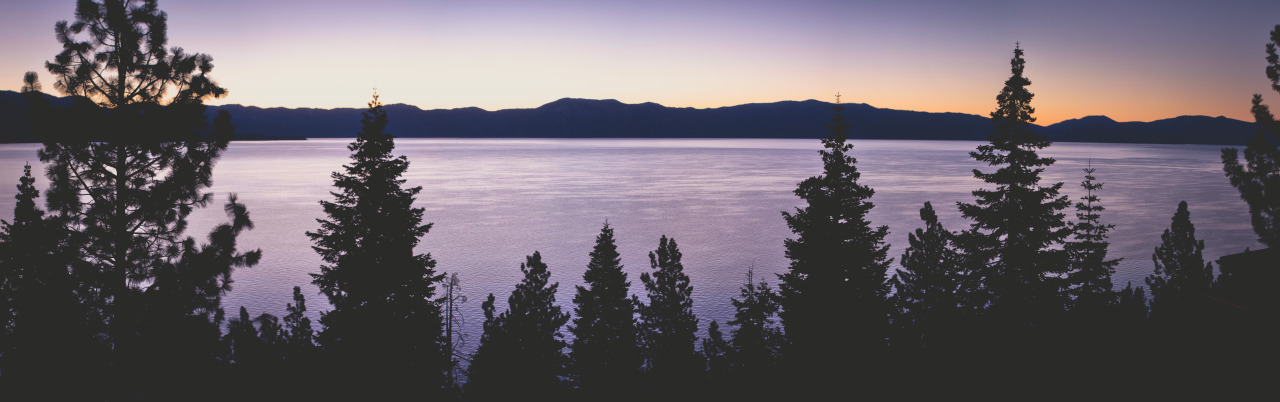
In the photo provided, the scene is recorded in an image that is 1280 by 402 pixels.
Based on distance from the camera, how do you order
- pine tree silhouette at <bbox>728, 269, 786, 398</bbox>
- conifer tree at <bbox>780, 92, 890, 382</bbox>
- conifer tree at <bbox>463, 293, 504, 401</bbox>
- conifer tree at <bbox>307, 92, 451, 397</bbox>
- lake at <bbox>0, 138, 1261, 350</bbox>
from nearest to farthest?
conifer tree at <bbox>307, 92, 451, 397</bbox> → conifer tree at <bbox>780, 92, 890, 382</bbox> → pine tree silhouette at <bbox>728, 269, 786, 398</bbox> → conifer tree at <bbox>463, 293, 504, 401</bbox> → lake at <bbox>0, 138, 1261, 350</bbox>

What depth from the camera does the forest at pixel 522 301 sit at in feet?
44.5

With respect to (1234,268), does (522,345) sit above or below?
below

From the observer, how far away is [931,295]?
26.5 m

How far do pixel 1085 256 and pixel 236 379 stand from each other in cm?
3368

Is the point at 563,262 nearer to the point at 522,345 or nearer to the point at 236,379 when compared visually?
the point at 522,345

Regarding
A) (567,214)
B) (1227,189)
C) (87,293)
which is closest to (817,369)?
(87,293)

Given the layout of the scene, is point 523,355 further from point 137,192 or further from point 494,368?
point 137,192

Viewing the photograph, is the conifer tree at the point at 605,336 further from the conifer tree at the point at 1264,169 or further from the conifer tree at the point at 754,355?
the conifer tree at the point at 1264,169

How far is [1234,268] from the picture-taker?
15.9 meters

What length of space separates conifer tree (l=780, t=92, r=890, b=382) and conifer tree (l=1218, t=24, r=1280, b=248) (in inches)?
361

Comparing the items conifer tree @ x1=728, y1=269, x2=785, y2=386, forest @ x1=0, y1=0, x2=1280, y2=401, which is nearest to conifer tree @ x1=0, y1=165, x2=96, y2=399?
forest @ x1=0, y1=0, x2=1280, y2=401

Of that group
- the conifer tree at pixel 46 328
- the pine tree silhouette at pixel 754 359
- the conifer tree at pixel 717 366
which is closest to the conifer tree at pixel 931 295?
the pine tree silhouette at pixel 754 359

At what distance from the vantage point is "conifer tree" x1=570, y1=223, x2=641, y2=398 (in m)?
26.5

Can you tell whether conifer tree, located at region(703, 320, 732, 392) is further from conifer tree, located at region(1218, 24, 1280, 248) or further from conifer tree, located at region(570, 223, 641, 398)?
conifer tree, located at region(1218, 24, 1280, 248)
